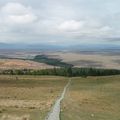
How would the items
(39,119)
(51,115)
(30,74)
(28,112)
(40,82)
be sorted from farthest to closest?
(30,74), (40,82), (28,112), (51,115), (39,119)

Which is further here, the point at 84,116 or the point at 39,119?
the point at 84,116

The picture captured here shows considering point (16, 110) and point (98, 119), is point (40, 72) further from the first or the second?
point (98, 119)

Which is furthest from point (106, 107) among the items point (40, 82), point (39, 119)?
point (40, 82)

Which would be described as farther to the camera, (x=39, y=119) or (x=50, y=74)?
(x=50, y=74)

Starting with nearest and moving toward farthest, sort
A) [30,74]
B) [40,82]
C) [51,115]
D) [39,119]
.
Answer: [39,119] < [51,115] < [40,82] < [30,74]

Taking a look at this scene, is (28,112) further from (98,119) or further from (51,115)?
(98,119)

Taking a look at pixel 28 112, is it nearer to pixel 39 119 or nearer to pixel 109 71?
pixel 39 119

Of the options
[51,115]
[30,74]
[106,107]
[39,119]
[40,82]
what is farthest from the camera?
[30,74]

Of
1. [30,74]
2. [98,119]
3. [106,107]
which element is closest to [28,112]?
[98,119]

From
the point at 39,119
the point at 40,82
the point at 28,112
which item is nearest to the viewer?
the point at 39,119
